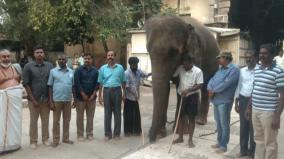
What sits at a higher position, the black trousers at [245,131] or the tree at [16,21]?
the tree at [16,21]

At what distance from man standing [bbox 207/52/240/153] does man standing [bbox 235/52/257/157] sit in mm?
125

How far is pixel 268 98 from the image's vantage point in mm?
6195

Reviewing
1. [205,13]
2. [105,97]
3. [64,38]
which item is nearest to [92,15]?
[64,38]

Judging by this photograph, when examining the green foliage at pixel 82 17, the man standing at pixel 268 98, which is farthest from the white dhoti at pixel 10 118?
the green foliage at pixel 82 17

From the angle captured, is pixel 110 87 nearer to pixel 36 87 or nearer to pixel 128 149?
pixel 128 149

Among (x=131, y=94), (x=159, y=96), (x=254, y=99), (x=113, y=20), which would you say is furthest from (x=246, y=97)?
(x=113, y=20)

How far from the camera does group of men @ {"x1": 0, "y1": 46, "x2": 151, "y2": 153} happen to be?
25.4 ft

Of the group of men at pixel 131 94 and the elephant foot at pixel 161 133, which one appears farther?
the elephant foot at pixel 161 133

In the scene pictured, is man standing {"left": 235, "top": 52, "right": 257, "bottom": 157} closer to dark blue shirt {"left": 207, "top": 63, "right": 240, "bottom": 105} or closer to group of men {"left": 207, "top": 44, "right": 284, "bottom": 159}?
group of men {"left": 207, "top": 44, "right": 284, "bottom": 159}

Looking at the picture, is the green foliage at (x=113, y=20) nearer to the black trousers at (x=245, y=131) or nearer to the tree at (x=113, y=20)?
the tree at (x=113, y=20)

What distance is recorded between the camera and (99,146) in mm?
Answer: 8266

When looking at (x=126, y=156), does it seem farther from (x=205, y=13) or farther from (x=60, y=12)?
(x=205, y=13)

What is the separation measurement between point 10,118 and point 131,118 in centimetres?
257

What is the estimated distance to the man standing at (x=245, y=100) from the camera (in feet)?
23.7
